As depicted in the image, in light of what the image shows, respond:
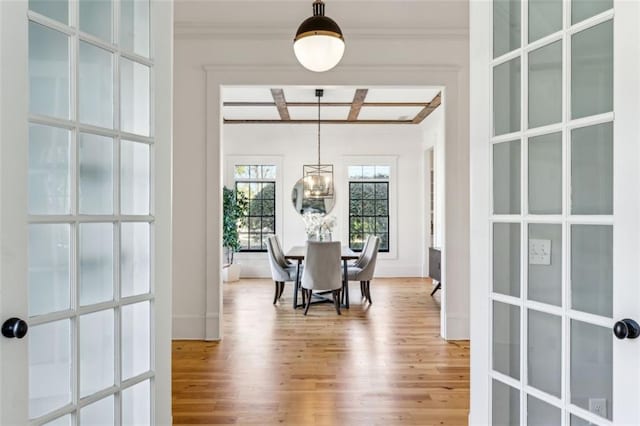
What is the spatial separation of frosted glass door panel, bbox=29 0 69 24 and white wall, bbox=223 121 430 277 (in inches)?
253

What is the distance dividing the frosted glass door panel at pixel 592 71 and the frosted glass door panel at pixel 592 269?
1.40 feet

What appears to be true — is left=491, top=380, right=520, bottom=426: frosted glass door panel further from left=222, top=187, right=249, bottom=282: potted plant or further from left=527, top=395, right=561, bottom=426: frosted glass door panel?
left=222, top=187, right=249, bottom=282: potted plant

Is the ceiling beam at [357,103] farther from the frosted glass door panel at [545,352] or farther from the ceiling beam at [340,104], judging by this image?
the frosted glass door panel at [545,352]

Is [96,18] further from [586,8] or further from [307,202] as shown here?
[307,202]

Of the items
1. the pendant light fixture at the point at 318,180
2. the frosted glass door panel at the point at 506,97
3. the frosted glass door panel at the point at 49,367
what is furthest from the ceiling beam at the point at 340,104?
the frosted glass door panel at the point at 49,367

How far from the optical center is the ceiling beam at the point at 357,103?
5527mm

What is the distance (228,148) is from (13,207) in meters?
6.76

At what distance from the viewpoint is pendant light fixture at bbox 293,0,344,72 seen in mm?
2486

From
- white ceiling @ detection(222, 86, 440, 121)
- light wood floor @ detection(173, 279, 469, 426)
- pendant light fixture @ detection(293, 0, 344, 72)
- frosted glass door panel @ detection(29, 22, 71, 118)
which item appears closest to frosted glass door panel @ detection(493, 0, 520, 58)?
pendant light fixture @ detection(293, 0, 344, 72)

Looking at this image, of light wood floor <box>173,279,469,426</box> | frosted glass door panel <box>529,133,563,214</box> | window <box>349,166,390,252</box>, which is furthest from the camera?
window <box>349,166,390,252</box>

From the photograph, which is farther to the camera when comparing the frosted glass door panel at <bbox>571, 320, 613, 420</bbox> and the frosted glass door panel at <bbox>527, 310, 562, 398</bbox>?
the frosted glass door panel at <bbox>527, 310, 562, 398</bbox>

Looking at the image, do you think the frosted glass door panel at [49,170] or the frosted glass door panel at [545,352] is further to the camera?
the frosted glass door panel at [545,352]

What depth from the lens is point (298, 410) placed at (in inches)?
96.7
